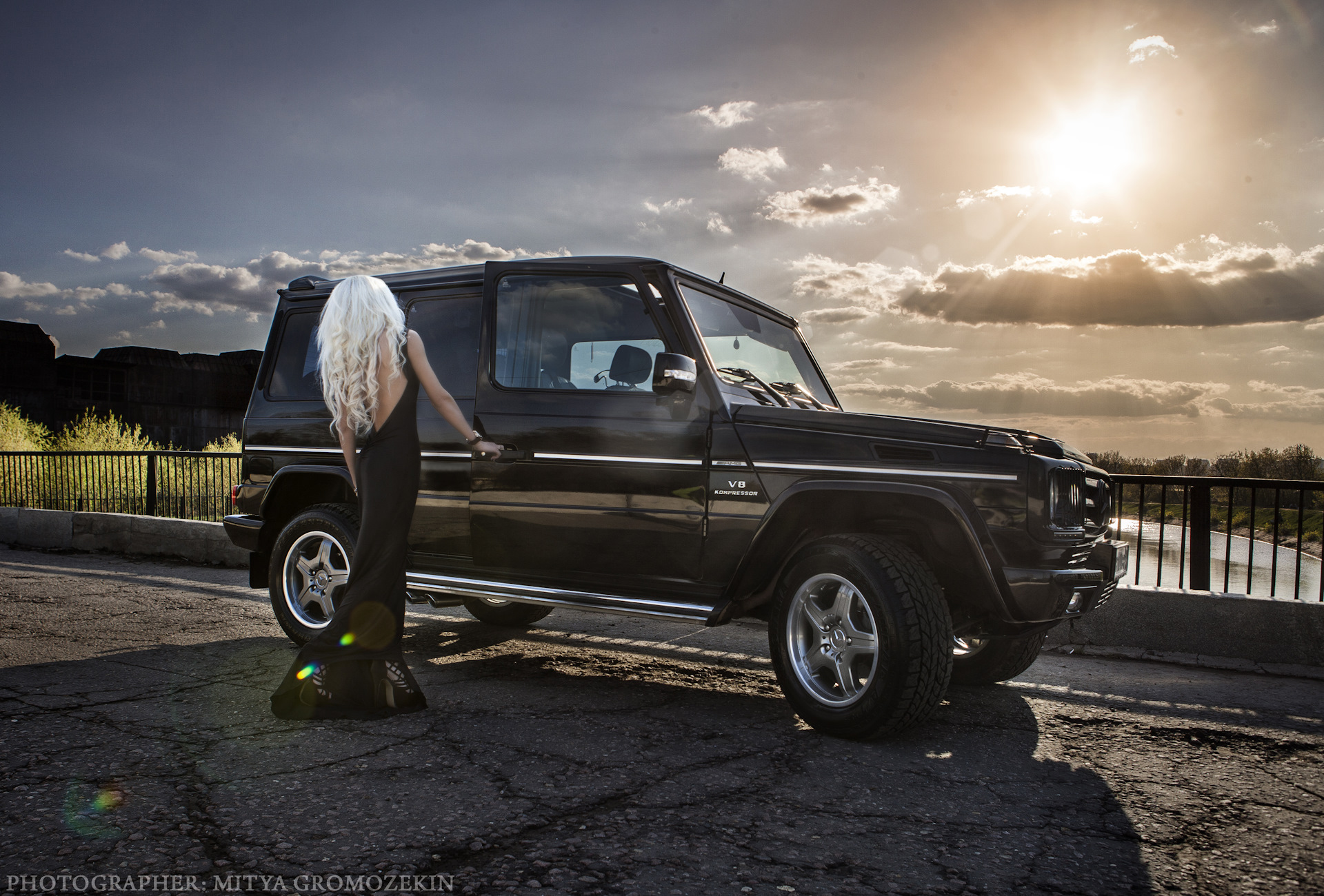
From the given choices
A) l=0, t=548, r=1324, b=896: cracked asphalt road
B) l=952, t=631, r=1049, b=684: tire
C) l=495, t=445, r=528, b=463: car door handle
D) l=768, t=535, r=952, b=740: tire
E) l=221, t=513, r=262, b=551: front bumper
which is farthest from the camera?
l=221, t=513, r=262, b=551: front bumper

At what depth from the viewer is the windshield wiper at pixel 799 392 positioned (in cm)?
479

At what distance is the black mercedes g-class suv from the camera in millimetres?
3562

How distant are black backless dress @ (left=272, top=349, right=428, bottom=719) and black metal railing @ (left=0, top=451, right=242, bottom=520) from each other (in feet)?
20.8

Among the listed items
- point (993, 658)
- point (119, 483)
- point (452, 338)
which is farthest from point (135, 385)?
point (993, 658)

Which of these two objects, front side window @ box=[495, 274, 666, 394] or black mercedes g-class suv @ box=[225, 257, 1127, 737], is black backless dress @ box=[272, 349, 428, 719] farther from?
front side window @ box=[495, 274, 666, 394]

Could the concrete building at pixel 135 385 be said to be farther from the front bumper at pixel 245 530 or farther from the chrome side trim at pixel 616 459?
the chrome side trim at pixel 616 459

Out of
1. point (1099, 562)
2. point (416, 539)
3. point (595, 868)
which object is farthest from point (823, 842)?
point (416, 539)

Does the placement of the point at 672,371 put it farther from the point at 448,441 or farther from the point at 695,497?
the point at 448,441

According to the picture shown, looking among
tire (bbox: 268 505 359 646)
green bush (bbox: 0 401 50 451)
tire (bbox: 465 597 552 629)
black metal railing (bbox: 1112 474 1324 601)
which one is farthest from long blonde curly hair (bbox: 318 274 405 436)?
green bush (bbox: 0 401 50 451)

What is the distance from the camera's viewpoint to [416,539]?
16.0ft

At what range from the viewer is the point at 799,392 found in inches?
194

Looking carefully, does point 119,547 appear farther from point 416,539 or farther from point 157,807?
point 157,807

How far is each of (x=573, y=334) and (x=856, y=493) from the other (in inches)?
68.3

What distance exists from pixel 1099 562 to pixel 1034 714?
0.86m
